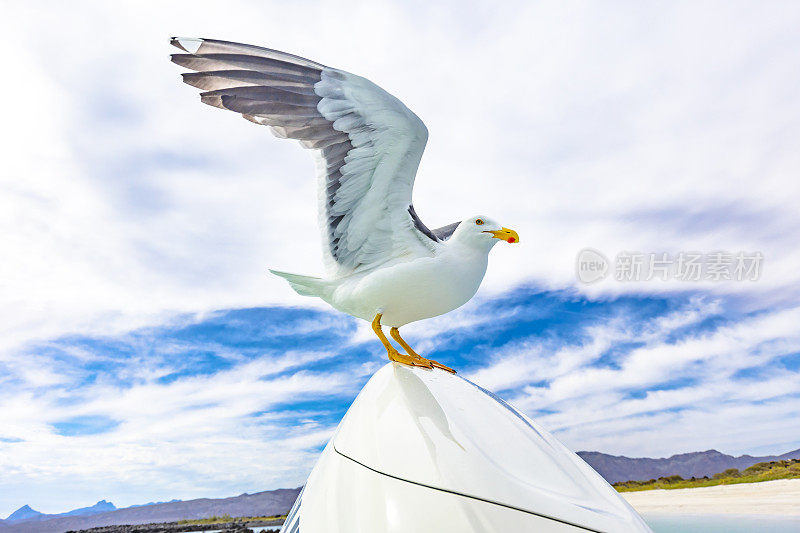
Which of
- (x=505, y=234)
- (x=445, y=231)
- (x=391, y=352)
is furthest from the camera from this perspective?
(x=445, y=231)

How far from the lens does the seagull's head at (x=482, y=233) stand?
455 cm

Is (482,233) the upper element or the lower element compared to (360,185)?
lower

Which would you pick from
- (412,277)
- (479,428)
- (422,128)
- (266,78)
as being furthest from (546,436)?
(266,78)

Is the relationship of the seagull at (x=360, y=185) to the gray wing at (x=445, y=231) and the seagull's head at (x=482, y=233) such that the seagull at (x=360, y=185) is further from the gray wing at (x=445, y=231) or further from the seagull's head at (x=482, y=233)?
the gray wing at (x=445, y=231)

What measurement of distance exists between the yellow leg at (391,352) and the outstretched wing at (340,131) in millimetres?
536

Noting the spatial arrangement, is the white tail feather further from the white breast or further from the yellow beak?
the yellow beak

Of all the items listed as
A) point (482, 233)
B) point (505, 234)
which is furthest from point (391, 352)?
point (505, 234)

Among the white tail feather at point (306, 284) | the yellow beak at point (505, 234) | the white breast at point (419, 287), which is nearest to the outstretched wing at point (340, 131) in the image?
the white tail feather at point (306, 284)

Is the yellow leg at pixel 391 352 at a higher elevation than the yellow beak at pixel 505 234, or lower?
lower

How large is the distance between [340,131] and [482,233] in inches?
53.7

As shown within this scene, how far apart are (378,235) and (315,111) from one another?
110cm

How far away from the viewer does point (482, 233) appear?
4.55 meters

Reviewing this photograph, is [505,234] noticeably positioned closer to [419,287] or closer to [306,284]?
[419,287]

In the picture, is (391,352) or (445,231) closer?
(391,352)
